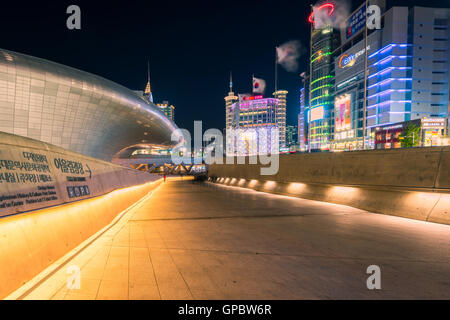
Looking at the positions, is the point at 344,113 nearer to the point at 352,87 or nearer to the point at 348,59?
the point at 352,87

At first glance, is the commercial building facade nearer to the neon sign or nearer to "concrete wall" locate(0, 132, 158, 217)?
the neon sign

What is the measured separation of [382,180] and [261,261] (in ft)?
25.8

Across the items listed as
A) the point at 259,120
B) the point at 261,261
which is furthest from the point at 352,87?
the point at 261,261

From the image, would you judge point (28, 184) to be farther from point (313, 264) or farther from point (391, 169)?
point (391, 169)

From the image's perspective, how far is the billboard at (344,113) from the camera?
9169cm

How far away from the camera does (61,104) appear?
77.5ft

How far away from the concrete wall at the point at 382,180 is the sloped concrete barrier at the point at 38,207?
10.5m

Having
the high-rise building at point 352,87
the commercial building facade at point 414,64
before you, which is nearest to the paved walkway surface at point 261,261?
the commercial building facade at point 414,64

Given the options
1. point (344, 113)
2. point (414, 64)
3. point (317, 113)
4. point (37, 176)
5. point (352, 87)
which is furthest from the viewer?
point (317, 113)

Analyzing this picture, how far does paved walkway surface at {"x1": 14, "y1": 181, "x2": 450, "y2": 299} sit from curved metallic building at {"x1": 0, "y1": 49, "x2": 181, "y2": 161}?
68.1 ft

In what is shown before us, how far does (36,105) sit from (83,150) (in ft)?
33.2

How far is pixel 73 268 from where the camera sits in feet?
13.5
